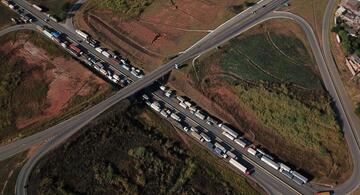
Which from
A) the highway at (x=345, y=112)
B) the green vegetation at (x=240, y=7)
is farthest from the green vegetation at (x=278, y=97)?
the green vegetation at (x=240, y=7)

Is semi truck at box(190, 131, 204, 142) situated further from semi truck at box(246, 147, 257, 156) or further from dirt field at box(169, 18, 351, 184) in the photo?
semi truck at box(246, 147, 257, 156)

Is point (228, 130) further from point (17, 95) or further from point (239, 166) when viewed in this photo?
point (17, 95)

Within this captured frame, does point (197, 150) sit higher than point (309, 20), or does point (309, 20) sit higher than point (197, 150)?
point (309, 20)

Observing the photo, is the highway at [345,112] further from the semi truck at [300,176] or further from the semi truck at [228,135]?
the semi truck at [228,135]

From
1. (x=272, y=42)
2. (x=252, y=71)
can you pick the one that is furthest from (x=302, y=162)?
(x=272, y=42)

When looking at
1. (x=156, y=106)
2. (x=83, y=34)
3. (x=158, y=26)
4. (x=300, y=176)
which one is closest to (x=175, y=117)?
(x=156, y=106)

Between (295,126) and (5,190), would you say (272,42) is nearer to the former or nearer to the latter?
A: (295,126)
